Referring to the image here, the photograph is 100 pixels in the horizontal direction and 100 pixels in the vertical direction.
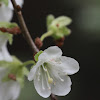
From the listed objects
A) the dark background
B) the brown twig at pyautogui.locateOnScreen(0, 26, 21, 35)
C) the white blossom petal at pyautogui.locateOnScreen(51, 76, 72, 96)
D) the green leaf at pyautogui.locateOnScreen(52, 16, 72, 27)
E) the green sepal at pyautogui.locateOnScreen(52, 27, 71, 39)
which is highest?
the brown twig at pyautogui.locateOnScreen(0, 26, 21, 35)

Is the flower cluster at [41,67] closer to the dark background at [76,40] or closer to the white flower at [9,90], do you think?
the white flower at [9,90]

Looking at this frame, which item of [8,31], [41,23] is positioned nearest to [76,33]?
[41,23]

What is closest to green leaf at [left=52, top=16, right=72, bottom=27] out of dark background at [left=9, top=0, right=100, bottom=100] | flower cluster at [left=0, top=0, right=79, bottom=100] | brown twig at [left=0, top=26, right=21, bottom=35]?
flower cluster at [left=0, top=0, right=79, bottom=100]

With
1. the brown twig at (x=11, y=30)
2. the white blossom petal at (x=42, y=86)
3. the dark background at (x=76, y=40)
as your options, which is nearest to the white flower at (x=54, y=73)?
the white blossom petal at (x=42, y=86)

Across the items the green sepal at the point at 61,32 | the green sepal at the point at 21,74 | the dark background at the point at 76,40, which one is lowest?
the dark background at the point at 76,40

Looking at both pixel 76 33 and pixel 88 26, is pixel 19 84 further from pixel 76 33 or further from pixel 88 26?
pixel 76 33

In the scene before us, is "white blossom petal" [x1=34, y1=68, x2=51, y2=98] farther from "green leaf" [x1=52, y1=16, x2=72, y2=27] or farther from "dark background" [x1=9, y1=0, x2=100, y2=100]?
"dark background" [x1=9, y1=0, x2=100, y2=100]

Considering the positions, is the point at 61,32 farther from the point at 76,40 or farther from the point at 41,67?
the point at 76,40
